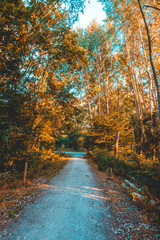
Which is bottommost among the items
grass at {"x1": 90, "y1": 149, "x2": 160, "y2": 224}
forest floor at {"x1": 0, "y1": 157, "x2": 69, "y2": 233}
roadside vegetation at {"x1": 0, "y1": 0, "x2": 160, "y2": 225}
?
forest floor at {"x1": 0, "y1": 157, "x2": 69, "y2": 233}

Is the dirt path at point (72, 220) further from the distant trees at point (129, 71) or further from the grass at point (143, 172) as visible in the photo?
the distant trees at point (129, 71)

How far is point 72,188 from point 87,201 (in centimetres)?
151

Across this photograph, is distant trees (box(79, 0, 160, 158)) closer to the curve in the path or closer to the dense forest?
the dense forest

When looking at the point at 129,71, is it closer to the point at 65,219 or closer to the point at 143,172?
the point at 143,172

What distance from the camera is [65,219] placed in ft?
11.6

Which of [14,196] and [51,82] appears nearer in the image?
[14,196]

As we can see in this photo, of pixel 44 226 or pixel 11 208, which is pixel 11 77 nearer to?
pixel 11 208

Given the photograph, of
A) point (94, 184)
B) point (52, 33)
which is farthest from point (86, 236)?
point (52, 33)

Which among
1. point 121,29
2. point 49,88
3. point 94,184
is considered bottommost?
point 94,184

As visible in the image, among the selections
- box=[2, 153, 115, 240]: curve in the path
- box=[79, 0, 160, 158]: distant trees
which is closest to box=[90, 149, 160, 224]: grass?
box=[79, 0, 160, 158]: distant trees

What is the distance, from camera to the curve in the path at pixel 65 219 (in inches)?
116

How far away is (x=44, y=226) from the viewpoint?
3234 mm

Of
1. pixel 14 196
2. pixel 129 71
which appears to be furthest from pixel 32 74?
pixel 129 71

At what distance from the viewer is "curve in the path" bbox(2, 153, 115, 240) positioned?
294 centimetres
